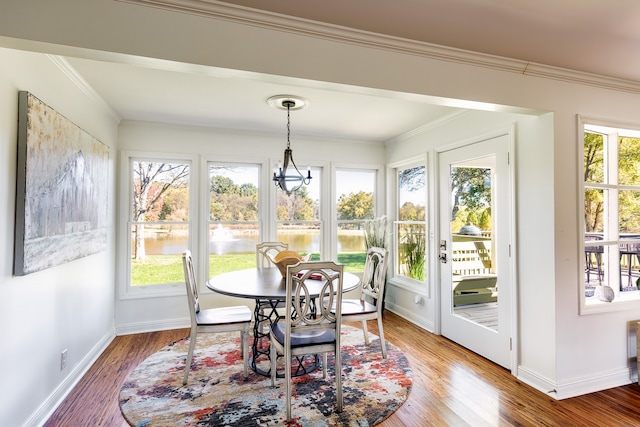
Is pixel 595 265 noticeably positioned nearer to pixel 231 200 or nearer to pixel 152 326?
pixel 231 200

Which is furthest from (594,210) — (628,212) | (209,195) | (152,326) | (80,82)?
(152,326)

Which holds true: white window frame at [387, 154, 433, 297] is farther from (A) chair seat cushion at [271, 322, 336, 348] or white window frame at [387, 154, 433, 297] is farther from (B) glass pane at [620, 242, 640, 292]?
(A) chair seat cushion at [271, 322, 336, 348]

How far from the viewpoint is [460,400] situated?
96.4 inches

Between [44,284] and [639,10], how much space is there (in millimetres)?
3962

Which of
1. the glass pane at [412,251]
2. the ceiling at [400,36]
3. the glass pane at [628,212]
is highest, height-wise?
the ceiling at [400,36]

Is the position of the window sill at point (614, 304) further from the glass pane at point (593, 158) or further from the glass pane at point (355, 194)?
the glass pane at point (355, 194)

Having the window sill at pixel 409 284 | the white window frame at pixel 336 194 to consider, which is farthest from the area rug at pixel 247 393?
the white window frame at pixel 336 194

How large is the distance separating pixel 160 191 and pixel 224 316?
2.07 metres

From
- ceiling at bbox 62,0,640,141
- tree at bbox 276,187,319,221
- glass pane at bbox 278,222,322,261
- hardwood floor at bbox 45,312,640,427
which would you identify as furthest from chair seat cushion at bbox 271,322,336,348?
tree at bbox 276,187,319,221

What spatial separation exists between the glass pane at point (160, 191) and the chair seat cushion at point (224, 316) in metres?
1.65

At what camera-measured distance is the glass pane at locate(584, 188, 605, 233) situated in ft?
8.88

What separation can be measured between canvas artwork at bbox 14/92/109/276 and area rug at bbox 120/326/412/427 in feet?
3.85

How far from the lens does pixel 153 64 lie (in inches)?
69.1

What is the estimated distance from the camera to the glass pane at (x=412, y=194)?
14.0ft
